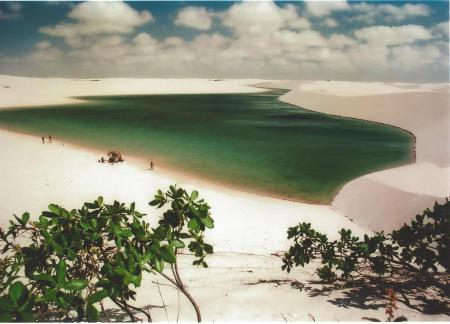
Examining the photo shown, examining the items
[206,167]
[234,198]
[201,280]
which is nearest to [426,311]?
[201,280]

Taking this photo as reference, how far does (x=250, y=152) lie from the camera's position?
2019 cm

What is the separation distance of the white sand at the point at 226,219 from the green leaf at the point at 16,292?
186 cm

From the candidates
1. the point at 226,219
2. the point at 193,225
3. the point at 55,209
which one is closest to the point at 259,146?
the point at 226,219

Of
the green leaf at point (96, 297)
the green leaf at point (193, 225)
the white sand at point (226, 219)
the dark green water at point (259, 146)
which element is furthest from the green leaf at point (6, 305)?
the dark green water at point (259, 146)

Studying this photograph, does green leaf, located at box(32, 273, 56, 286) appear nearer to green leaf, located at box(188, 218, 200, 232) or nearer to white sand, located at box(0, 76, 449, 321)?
green leaf, located at box(188, 218, 200, 232)

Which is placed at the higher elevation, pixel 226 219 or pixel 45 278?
pixel 45 278

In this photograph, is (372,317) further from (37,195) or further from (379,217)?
(37,195)

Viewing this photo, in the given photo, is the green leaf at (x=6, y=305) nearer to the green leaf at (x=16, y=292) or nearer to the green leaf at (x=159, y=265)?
the green leaf at (x=16, y=292)

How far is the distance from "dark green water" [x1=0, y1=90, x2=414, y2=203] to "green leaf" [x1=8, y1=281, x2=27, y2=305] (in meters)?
11.2

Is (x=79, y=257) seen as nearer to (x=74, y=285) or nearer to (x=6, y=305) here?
(x=74, y=285)

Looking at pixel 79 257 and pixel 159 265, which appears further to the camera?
pixel 79 257

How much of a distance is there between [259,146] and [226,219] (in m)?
13.2

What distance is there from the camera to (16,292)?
6.66 feet

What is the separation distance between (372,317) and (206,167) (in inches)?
530
